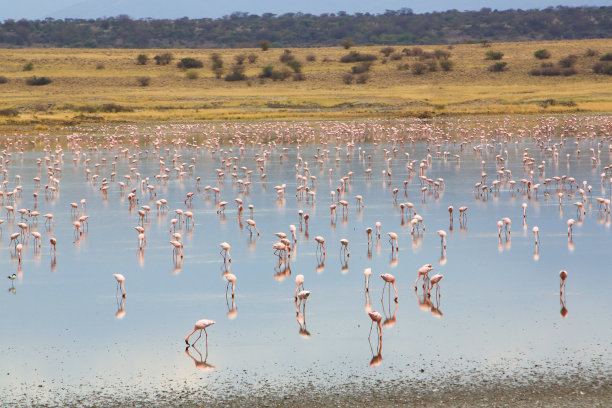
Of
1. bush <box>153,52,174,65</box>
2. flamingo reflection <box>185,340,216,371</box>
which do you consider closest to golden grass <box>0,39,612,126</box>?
bush <box>153,52,174,65</box>

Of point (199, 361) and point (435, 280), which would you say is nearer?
point (199, 361)

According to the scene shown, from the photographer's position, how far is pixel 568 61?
6669 cm

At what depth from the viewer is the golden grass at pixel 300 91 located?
5094 centimetres

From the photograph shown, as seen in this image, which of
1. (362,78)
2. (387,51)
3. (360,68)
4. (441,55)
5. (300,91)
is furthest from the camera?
(387,51)

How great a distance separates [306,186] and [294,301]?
390 inches

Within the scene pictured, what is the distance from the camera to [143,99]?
57.4 metres

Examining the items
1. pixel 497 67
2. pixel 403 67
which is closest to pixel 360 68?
pixel 403 67

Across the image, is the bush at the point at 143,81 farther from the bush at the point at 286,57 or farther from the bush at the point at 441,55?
the bush at the point at 441,55

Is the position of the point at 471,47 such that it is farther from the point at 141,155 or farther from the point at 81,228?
the point at 81,228

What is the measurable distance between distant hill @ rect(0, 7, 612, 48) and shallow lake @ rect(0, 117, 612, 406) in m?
105

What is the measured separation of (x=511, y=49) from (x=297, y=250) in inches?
2754

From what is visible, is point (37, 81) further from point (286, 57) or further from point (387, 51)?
point (387, 51)

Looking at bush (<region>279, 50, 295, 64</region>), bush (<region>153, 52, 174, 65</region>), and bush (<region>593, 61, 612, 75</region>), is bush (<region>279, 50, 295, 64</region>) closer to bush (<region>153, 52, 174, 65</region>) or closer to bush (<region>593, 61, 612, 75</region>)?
bush (<region>153, 52, 174, 65</region>)

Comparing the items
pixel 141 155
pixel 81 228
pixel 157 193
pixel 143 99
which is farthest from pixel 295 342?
pixel 143 99
